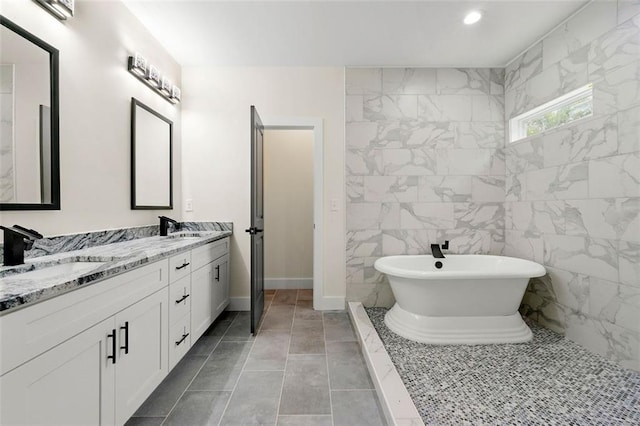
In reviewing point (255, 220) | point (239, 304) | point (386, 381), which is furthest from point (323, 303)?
point (386, 381)

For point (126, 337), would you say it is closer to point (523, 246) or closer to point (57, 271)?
point (57, 271)

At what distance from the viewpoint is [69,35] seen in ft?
5.06

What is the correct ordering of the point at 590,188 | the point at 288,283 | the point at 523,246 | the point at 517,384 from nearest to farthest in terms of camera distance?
the point at 517,384, the point at 590,188, the point at 523,246, the point at 288,283

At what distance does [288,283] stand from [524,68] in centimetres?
365

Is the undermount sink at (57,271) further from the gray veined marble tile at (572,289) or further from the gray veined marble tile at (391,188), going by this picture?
the gray veined marble tile at (572,289)

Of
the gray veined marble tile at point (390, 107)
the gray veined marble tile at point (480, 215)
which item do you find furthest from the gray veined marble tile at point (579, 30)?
the gray veined marble tile at point (480, 215)

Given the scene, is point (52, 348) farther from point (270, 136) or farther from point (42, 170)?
point (270, 136)

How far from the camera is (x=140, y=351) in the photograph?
1.33 metres

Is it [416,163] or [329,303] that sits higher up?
[416,163]

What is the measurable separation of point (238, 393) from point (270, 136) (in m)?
3.10

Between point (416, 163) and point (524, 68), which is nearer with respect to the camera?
point (524, 68)

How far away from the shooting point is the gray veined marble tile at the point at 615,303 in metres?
1.69

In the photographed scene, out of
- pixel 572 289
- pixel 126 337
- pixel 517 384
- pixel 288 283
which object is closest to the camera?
pixel 126 337

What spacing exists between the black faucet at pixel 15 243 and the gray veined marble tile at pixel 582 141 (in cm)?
337
